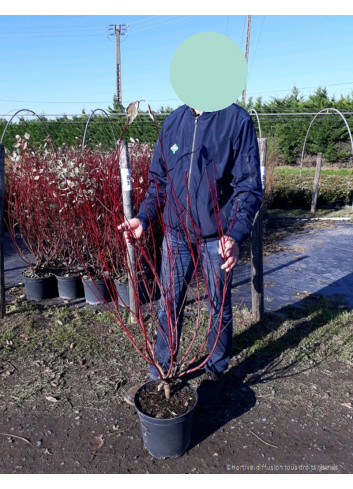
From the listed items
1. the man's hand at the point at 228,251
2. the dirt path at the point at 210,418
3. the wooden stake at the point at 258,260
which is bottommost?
the dirt path at the point at 210,418

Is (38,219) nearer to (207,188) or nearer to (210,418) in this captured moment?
(207,188)

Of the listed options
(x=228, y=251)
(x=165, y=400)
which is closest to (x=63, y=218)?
(x=165, y=400)

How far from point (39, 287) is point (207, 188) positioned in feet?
7.73

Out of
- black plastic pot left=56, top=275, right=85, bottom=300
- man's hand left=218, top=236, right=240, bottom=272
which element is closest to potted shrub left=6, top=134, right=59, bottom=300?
black plastic pot left=56, top=275, right=85, bottom=300

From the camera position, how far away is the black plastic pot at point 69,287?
3.67 m

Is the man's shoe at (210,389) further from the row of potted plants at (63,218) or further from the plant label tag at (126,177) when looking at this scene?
the row of potted plants at (63,218)

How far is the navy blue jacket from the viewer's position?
185 centimetres

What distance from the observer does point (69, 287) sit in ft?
12.1

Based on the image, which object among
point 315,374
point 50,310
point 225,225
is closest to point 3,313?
point 50,310

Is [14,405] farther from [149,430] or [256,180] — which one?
[256,180]

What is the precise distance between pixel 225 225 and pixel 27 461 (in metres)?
1.43

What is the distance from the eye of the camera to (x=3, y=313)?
3281mm

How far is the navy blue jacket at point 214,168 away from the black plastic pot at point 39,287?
6.62 feet

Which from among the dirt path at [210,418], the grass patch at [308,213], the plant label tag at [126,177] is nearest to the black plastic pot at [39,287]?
the dirt path at [210,418]
